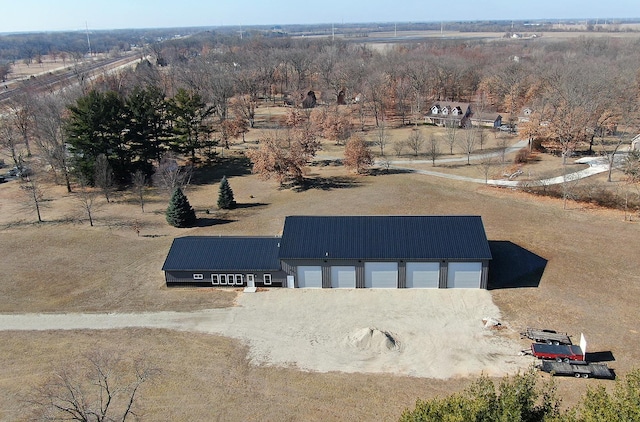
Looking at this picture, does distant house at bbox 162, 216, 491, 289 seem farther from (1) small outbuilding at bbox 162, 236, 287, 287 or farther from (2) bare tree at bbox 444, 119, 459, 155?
(2) bare tree at bbox 444, 119, 459, 155

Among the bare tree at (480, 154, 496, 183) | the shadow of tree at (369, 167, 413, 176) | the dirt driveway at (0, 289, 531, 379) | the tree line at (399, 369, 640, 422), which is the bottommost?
the dirt driveway at (0, 289, 531, 379)

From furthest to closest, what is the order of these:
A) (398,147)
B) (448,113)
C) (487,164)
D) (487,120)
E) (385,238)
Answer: (448,113), (487,120), (398,147), (487,164), (385,238)

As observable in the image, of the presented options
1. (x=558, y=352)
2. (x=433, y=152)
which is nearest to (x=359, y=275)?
(x=558, y=352)

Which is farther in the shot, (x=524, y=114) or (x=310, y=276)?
(x=524, y=114)

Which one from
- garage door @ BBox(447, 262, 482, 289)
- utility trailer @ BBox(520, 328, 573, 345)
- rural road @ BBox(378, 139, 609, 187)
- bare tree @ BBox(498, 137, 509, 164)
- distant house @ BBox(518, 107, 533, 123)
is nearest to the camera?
utility trailer @ BBox(520, 328, 573, 345)

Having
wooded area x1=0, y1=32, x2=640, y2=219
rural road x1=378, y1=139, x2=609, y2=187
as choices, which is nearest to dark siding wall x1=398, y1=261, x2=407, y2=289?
rural road x1=378, y1=139, x2=609, y2=187

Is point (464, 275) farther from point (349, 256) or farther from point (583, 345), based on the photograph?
point (583, 345)

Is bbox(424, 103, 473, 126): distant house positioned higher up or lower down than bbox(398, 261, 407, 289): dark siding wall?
higher up
